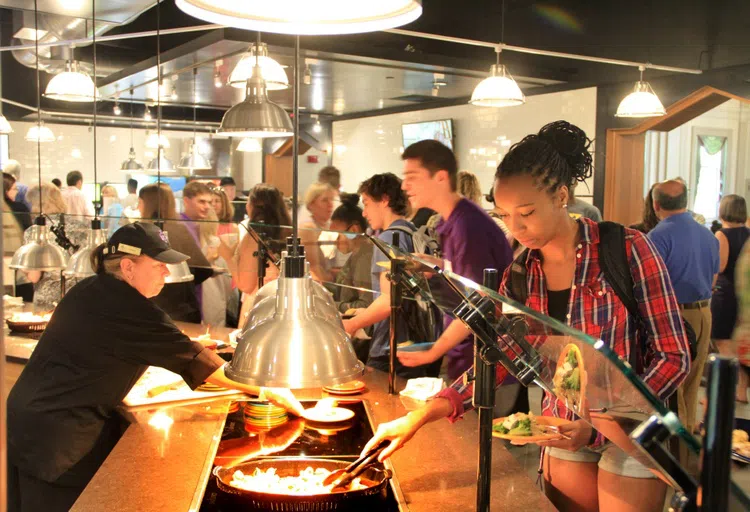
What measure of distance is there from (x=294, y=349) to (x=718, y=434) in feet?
3.29

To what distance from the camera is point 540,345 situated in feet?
4.02

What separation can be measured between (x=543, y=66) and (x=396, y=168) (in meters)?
4.32

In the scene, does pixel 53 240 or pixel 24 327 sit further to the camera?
pixel 53 240

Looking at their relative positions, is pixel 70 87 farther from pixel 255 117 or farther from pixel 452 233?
pixel 452 233

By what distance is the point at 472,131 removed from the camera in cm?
1215

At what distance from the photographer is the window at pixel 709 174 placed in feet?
35.5

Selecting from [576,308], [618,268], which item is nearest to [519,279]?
[576,308]

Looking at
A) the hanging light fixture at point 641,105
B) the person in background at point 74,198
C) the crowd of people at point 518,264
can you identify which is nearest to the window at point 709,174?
the hanging light fixture at point 641,105

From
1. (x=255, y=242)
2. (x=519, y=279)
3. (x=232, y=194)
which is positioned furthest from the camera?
(x=232, y=194)

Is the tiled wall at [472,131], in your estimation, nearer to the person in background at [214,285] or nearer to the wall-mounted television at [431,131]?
the wall-mounted television at [431,131]

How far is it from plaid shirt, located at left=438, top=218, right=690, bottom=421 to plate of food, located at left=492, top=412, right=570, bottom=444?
2.9 inches

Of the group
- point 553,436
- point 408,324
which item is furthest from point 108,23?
point 553,436

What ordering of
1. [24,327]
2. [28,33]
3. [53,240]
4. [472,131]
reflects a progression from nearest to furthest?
[24,327]
[53,240]
[28,33]
[472,131]

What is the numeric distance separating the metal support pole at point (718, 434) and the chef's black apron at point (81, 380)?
2325 mm
